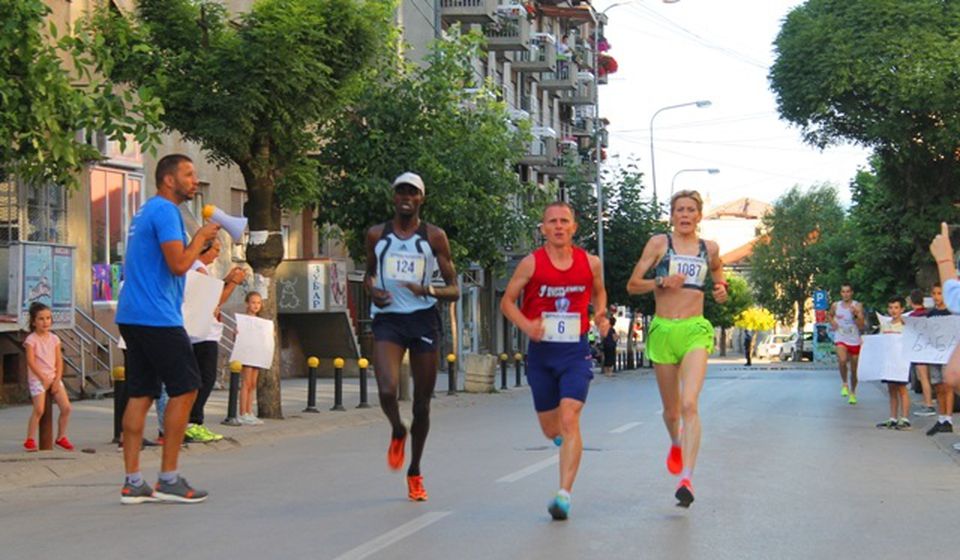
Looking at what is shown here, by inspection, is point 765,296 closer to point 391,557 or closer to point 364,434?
point 364,434

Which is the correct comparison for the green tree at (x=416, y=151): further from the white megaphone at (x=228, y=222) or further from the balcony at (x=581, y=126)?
the balcony at (x=581, y=126)

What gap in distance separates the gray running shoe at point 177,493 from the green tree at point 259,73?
9141 millimetres

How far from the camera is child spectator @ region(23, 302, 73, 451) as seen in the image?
48.2 ft

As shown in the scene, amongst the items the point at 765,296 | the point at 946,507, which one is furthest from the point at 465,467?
the point at 765,296

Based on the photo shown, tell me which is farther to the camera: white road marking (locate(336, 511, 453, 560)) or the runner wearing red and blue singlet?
the runner wearing red and blue singlet

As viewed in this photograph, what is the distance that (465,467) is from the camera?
13.0m

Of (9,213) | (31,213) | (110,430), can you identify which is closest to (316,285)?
(31,213)

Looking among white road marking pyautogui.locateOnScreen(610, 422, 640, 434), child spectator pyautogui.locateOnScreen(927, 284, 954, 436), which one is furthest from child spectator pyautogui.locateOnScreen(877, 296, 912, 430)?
white road marking pyautogui.locateOnScreen(610, 422, 640, 434)

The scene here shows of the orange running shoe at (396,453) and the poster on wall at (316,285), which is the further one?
the poster on wall at (316,285)

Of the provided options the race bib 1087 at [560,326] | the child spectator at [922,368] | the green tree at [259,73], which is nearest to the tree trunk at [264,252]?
the green tree at [259,73]

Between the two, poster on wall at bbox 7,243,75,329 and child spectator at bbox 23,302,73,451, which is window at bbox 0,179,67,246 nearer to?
poster on wall at bbox 7,243,75,329

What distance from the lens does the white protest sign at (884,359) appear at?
18.7 meters

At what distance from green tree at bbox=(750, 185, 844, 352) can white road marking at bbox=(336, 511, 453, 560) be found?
327ft

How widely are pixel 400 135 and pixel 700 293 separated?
19.3 m
